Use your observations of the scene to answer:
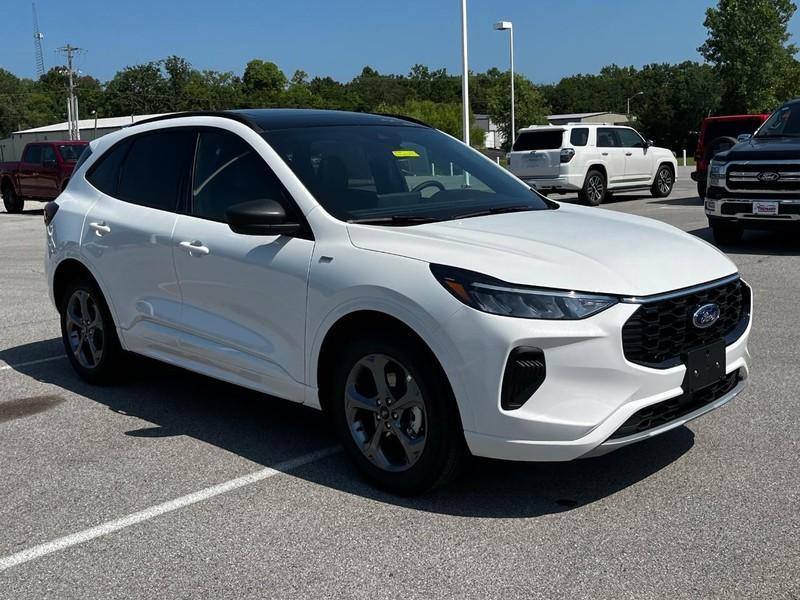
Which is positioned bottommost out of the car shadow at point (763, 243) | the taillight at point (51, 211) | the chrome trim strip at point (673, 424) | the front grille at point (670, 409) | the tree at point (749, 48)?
the car shadow at point (763, 243)

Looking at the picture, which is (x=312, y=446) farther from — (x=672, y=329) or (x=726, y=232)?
(x=726, y=232)

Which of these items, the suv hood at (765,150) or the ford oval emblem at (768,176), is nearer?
the suv hood at (765,150)

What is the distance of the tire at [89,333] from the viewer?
239 inches

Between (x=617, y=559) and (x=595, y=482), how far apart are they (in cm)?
81

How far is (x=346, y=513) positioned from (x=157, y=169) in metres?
2.68

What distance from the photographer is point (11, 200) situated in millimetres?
26984

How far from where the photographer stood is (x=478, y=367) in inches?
148

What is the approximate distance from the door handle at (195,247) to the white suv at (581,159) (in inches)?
629

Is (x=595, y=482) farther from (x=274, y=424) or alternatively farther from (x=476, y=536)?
(x=274, y=424)

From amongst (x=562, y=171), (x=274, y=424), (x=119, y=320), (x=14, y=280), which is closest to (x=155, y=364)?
(x=119, y=320)

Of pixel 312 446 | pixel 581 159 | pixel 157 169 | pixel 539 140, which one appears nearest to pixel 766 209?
pixel 157 169

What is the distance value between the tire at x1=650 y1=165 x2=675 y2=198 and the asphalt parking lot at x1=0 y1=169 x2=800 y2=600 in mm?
18365

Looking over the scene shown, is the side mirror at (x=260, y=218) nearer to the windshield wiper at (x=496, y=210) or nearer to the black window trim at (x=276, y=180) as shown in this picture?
the black window trim at (x=276, y=180)

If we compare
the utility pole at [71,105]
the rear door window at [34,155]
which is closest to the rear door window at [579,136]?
the rear door window at [34,155]
